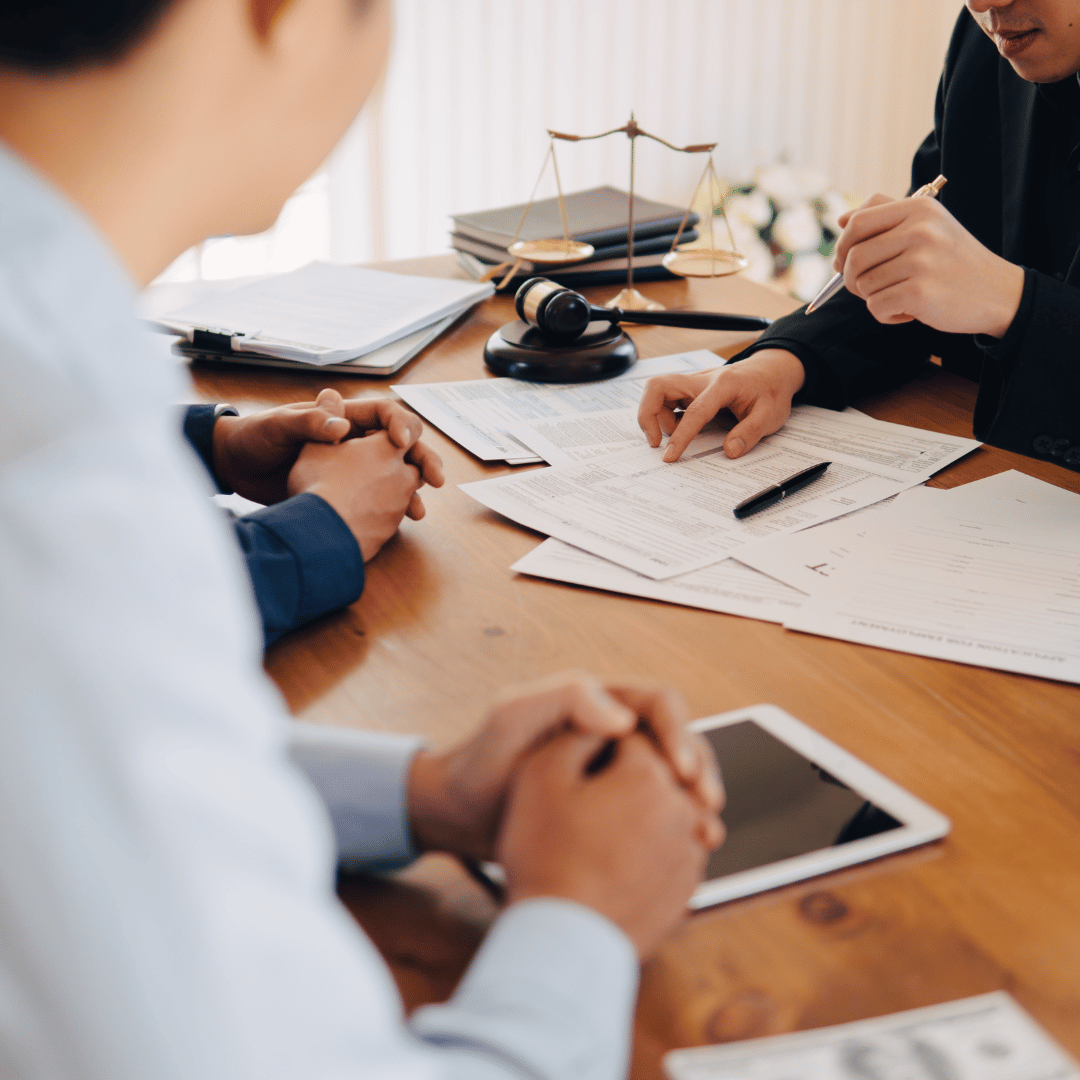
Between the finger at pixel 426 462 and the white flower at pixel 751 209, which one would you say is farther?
the white flower at pixel 751 209

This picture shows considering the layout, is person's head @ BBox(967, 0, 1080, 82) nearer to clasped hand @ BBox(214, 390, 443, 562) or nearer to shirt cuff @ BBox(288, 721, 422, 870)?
clasped hand @ BBox(214, 390, 443, 562)

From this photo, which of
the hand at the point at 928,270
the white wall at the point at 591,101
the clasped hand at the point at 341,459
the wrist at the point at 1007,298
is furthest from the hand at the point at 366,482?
the white wall at the point at 591,101

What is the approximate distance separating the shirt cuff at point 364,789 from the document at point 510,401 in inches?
22.8

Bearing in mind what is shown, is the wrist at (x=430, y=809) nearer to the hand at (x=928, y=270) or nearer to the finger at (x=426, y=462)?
the finger at (x=426, y=462)

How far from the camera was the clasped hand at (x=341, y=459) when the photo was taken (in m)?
0.97

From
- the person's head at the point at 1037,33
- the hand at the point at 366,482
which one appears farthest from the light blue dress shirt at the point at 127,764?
the person's head at the point at 1037,33

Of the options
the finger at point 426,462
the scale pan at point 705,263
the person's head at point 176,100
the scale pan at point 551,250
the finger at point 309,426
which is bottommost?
the finger at point 426,462

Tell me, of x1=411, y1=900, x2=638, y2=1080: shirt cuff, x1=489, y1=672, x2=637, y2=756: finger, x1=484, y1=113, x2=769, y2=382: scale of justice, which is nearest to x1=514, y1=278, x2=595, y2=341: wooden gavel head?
x1=484, y1=113, x2=769, y2=382: scale of justice

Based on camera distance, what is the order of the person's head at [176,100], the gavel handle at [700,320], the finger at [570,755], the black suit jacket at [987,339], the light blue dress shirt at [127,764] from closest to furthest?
the light blue dress shirt at [127,764], the person's head at [176,100], the finger at [570,755], the black suit jacket at [987,339], the gavel handle at [700,320]

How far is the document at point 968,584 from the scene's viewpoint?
795 mm

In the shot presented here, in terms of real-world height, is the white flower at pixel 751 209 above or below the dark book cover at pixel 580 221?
below

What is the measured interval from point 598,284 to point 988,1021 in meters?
1.47

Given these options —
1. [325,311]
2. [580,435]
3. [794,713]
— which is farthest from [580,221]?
[794,713]

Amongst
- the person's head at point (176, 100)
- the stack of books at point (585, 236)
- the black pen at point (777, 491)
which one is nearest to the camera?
the person's head at point (176, 100)
